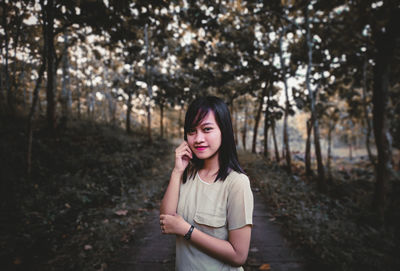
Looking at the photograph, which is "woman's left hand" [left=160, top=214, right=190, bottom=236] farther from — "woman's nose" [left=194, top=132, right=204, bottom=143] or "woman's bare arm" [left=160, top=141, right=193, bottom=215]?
Result: "woman's nose" [left=194, top=132, right=204, bottom=143]

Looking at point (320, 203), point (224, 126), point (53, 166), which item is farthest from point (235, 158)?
point (53, 166)

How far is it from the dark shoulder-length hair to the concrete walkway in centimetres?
159

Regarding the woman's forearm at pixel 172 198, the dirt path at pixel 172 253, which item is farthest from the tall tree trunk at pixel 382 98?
the woman's forearm at pixel 172 198

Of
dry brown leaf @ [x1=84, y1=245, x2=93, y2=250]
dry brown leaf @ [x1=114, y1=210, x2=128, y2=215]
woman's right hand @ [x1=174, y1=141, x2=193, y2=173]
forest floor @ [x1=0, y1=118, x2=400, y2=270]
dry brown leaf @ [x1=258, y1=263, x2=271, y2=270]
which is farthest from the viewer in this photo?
dry brown leaf @ [x1=114, y1=210, x2=128, y2=215]

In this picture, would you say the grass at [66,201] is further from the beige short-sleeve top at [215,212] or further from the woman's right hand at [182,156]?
the woman's right hand at [182,156]

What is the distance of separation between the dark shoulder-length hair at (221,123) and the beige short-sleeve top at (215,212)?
0.07 metres

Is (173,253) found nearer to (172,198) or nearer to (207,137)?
(172,198)

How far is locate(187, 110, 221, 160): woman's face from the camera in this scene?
4.91 ft

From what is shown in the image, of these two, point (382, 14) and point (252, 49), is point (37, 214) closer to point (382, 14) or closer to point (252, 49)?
point (382, 14)

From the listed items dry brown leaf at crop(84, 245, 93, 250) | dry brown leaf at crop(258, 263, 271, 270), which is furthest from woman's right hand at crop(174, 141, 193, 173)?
dry brown leaf at crop(84, 245, 93, 250)

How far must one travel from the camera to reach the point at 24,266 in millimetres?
3141

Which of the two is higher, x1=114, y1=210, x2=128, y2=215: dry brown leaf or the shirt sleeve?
the shirt sleeve

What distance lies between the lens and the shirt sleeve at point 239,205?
1.35m

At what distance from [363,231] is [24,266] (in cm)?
669
